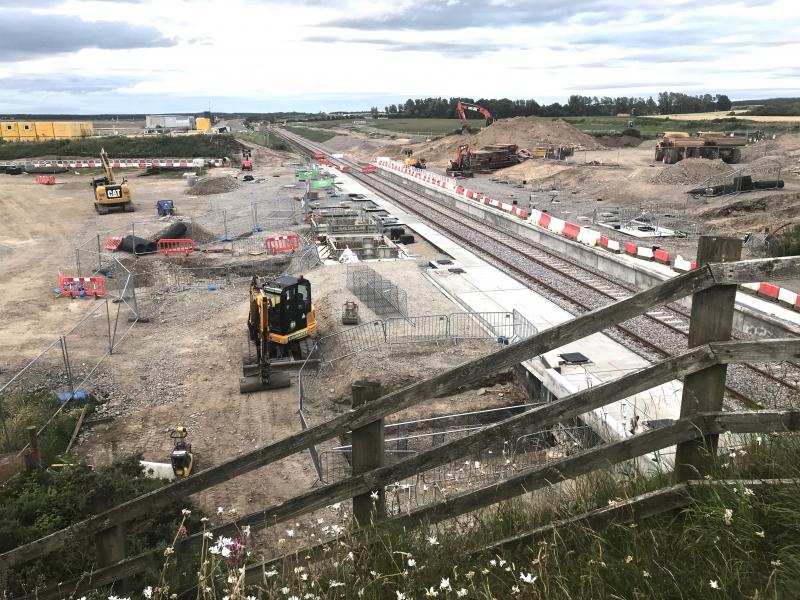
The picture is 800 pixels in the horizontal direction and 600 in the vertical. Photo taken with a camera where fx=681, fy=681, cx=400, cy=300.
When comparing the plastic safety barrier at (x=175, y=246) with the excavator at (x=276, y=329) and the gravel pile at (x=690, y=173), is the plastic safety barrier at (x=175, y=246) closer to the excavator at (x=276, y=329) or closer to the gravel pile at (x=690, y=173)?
the excavator at (x=276, y=329)

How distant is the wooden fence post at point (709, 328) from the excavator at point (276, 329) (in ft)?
46.0

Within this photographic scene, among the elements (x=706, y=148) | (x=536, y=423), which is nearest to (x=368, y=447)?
(x=536, y=423)

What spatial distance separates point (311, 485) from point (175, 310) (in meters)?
13.9

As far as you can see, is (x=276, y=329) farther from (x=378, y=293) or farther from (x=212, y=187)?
(x=212, y=187)

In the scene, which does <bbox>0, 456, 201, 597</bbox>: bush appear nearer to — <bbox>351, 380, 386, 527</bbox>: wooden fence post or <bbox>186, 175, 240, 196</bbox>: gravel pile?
<bbox>351, 380, 386, 527</bbox>: wooden fence post

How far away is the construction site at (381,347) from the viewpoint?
4.07 m

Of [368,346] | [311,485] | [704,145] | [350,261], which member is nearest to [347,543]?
[311,485]

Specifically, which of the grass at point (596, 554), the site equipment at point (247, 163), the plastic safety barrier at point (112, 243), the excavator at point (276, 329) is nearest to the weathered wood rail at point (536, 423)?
the grass at point (596, 554)

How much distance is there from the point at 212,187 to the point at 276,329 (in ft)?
142

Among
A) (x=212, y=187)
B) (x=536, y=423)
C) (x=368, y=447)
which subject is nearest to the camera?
(x=536, y=423)

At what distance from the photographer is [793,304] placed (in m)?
20.5

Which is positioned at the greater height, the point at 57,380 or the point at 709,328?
the point at 709,328

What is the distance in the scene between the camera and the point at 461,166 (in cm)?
6975

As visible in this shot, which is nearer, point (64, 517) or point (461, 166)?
point (64, 517)
